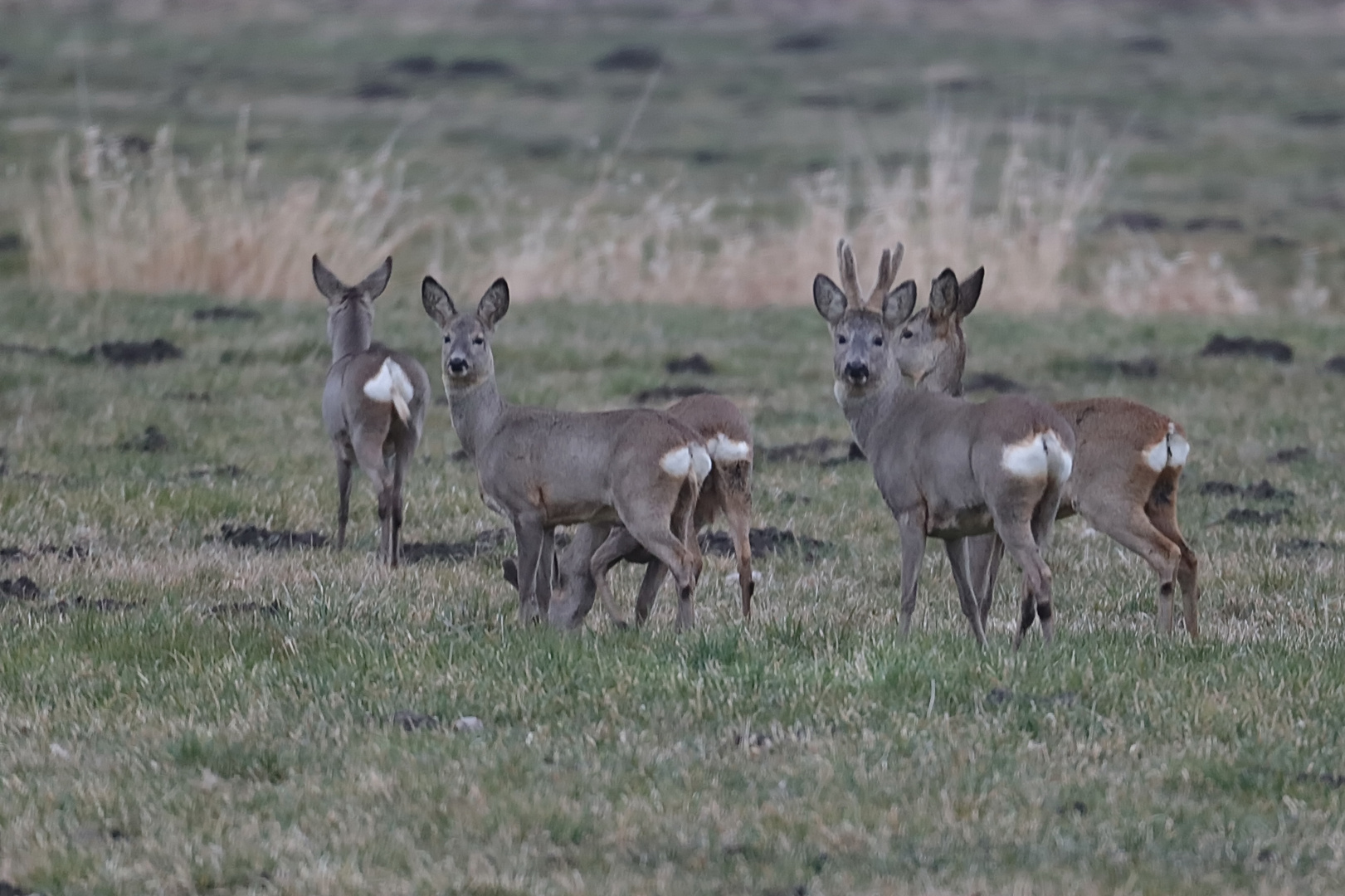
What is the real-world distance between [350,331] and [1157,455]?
14.8ft

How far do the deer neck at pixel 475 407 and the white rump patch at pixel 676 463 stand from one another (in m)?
1.10

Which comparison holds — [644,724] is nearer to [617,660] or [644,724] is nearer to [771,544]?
[617,660]

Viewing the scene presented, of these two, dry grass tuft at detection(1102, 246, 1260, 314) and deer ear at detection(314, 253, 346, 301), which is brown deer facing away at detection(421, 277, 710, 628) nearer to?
deer ear at detection(314, 253, 346, 301)

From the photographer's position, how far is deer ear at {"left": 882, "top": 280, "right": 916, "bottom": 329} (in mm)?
8711

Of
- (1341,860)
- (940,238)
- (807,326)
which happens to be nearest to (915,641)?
(1341,860)

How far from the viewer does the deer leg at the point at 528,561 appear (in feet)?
26.2

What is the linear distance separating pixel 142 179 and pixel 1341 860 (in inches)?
622

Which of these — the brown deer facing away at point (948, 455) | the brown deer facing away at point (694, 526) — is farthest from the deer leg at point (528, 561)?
the brown deer facing away at point (948, 455)

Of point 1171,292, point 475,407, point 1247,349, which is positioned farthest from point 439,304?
point 1171,292

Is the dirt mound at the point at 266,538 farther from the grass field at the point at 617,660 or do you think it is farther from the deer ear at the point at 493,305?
the deer ear at the point at 493,305

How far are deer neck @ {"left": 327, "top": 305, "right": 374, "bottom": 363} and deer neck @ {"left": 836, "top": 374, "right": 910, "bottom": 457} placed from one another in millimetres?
3305

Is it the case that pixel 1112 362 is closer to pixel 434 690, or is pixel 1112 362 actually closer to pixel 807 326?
pixel 807 326

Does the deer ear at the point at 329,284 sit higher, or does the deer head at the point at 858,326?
the deer head at the point at 858,326

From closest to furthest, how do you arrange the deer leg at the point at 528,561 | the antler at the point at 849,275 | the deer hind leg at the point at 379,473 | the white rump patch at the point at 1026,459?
the white rump patch at the point at 1026,459, the deer leg at the point at 528,561, the antler at the point at 849,275, the deer hind leg at the point at 379,473
